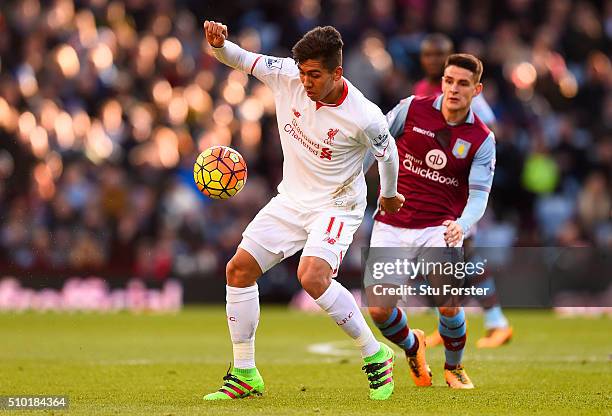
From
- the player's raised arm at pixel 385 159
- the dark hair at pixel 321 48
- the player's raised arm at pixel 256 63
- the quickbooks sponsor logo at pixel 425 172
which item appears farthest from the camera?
the quickbooks sponsor logo at pixel 425 172

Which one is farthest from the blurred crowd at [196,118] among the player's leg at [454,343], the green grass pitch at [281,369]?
the player's leg at [454,343]

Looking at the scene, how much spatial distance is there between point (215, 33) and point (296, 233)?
56.1 inches

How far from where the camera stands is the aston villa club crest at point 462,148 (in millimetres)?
8859

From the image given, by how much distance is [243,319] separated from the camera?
7.85 m

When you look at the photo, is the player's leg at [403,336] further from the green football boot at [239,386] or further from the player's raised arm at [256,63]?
the player's raised arm at [256,63]

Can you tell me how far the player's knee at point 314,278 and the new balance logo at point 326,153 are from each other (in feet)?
2.37

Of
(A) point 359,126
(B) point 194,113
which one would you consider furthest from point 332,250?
(B) point 194,113

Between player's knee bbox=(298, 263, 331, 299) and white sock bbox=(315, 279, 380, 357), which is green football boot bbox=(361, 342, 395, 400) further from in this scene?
player's knee bbox=(298, 263, 331, 299)

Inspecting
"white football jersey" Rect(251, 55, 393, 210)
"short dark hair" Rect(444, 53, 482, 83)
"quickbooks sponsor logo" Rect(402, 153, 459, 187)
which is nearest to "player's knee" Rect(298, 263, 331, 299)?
"white football jersey" Rect(251, 55, 393, 210)

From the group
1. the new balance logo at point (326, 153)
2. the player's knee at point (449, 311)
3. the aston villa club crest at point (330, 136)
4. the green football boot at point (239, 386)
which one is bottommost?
the green football boot at point (239, 386)

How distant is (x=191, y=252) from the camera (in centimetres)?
1812

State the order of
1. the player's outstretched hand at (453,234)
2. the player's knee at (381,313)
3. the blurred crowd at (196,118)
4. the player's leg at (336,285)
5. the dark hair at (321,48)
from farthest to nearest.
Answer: the blurred crowd at (196,118), the player's knee at (381,313), the player's outstretched hand at (453,234), the player's leg at (336,285), the dark hair at (321,48)

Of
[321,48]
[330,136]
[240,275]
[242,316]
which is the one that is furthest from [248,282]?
[321,48]

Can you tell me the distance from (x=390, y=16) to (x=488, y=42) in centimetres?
181
